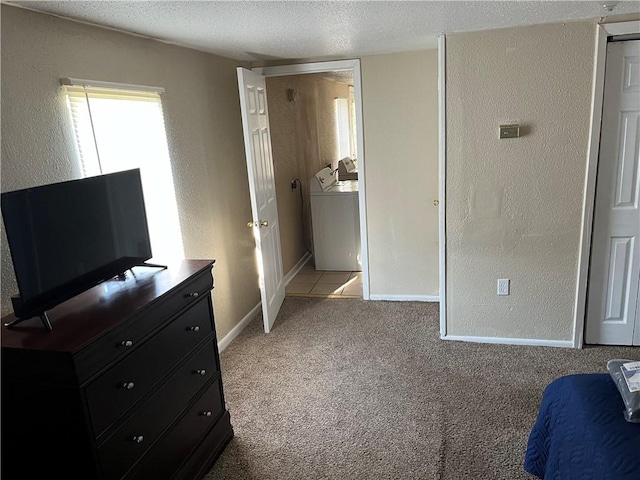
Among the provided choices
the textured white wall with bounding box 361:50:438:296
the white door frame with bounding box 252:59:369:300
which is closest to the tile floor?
the textured white wall with bounding box 361:50:438:296

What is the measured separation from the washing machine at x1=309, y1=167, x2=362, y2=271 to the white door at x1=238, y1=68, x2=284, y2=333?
37.3 inches

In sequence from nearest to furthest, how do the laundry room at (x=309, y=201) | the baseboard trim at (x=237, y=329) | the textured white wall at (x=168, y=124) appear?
the textured white wall at (x=168, y=124) → the baseboard trim at (x=237, y=329) → the laundry room at (x=309, y=201)

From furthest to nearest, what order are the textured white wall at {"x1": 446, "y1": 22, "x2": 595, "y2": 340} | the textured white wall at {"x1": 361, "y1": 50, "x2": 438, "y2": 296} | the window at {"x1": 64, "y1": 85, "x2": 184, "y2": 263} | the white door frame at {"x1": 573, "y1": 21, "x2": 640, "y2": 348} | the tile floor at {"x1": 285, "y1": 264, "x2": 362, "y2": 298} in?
the tile floor at {"x1": 285, "y1": 264, "x2": 362, "y2": 298}
the textured white wall at {"x1": 361, "y1": 50, "x2": 438, "y2": 296}
the textured white wall at {"x1": 446, "y1": 22, "x2": 595, "y2": 340}
the white door frame at {"x1": 573, "y1": 21, "x2": 640, "y2": 348}
the window at {"x1": 64, "y1": 85, "x2": 184, "y2": 263}

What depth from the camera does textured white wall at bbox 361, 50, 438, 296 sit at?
3748 millimetres

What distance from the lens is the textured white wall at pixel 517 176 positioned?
2.90 meters

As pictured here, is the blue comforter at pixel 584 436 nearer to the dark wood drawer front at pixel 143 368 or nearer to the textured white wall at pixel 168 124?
the dark wood drawer front at pixel 143 368

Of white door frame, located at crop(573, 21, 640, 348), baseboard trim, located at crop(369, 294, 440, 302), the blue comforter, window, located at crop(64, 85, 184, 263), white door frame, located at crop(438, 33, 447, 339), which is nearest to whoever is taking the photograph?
the blue comforter

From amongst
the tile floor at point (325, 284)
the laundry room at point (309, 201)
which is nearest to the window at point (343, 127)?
the laundry room at point (309, 201)

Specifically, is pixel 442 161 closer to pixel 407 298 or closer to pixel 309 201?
pixel 407 298

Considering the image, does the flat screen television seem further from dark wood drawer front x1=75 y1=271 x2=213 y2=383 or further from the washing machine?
the washing machine

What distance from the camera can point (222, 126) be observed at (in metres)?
3.52

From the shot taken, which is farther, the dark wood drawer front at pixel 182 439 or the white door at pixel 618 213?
the white door at pixel 618 213

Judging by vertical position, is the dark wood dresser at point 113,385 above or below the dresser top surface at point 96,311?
below

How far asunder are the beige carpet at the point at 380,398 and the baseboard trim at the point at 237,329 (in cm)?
6
